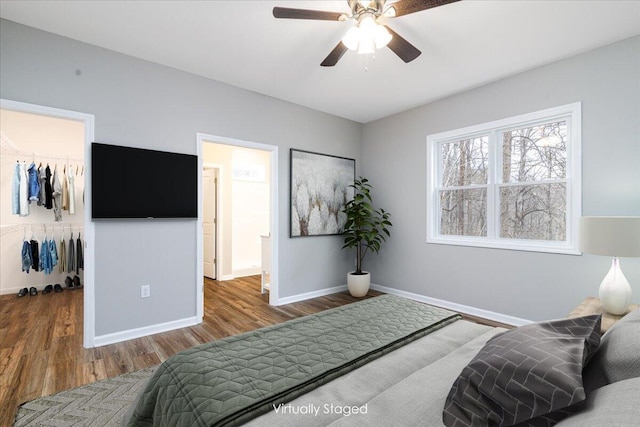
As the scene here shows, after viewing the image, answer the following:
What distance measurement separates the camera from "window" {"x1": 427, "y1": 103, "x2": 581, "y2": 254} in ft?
9.82

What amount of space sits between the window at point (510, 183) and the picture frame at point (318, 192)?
50.5 inches

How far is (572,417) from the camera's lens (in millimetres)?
703

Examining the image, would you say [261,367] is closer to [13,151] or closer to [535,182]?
[535,182]

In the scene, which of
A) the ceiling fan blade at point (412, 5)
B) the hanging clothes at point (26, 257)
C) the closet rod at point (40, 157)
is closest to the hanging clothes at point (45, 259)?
the hanging clothes at point (26, 257)

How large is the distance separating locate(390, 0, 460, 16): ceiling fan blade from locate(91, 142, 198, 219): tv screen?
2390mm

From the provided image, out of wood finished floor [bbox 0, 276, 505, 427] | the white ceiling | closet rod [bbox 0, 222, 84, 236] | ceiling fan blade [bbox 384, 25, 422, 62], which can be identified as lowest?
wood finished floor [bbox 0, 276, 505, 427]

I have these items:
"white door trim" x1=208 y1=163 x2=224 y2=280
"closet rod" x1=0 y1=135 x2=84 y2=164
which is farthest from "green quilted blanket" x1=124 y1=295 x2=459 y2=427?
"closet rod" x1=0 y1=135 x2=84 y2=164

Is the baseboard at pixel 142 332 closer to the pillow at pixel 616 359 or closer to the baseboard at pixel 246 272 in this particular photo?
the baseboard at pixel 246 272

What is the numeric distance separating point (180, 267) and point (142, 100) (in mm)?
1722

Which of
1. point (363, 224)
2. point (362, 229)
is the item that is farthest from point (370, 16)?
point (362, 229)

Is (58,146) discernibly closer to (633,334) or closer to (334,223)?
(334,223)

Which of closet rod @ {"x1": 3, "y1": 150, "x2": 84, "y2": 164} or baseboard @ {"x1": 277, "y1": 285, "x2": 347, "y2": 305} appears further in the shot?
closet rod @ {"x1": 3, "y1": 150, "x2": 84, "y2": 164}

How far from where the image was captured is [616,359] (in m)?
0.86

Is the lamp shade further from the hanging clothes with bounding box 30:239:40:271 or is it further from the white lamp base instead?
the hanging clothes with bounding box 30:239:40:271
